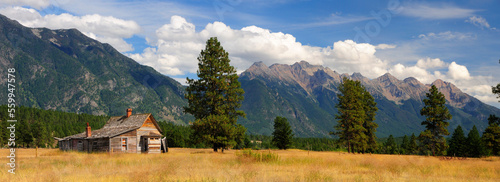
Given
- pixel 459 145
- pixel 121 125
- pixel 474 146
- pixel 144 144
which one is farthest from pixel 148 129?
pixel 474 146

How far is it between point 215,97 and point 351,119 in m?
24.0

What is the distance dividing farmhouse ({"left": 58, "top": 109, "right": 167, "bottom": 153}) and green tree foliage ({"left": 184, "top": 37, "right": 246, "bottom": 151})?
985 centimetres

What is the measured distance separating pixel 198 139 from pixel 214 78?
810 cm

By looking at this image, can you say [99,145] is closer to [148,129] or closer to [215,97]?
[148,129]

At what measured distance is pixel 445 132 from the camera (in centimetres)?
4959

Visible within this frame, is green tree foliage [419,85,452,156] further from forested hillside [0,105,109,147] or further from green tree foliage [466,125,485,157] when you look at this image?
forested hillside [0,105,109,147]

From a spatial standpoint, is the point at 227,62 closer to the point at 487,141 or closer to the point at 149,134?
the point at 149,134

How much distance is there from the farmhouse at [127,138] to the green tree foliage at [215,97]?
985 centimetres

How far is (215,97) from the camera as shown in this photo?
40750mm

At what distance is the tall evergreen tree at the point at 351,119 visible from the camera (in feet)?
170

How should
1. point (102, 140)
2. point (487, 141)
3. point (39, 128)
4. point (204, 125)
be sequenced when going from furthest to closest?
point (39, 128) < point (487, 141) < point (102, 140) < point (204, 125)

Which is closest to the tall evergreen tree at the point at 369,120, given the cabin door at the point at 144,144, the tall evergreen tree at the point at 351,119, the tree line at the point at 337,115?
the tree line at the point at 337,115

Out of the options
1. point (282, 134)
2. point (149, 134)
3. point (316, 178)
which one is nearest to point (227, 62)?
point (149, 134)

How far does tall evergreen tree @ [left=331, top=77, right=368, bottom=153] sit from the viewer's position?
170ft
